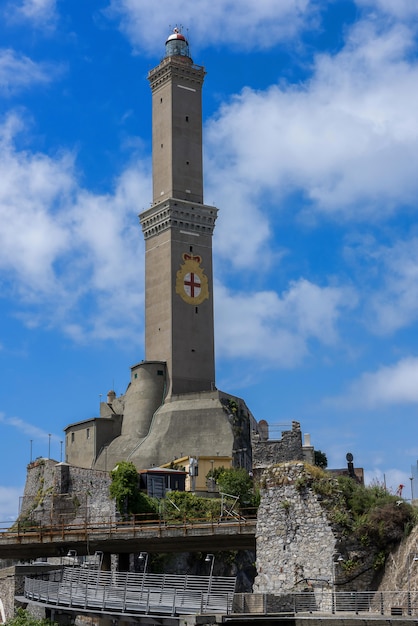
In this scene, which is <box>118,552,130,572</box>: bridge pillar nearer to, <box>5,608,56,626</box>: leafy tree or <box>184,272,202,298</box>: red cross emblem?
<box>5,608,56,626</box>: leafy tree

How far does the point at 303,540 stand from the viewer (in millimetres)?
39312

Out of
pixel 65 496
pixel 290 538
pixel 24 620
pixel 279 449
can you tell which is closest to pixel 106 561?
pixel 24 620

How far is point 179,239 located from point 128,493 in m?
33.3

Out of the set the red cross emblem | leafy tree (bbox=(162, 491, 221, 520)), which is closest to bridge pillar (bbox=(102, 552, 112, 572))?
leafy tree (bbox=(162, 491, 221, 520))

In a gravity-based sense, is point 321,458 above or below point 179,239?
below

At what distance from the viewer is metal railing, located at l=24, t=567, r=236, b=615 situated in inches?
1400

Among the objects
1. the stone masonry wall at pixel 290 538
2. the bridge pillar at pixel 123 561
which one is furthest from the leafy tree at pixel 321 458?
the stone masonry wall at pixel 290 538

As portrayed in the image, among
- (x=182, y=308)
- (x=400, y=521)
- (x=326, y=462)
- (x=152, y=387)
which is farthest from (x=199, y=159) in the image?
(x=400, y=521)

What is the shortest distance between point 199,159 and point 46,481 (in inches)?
1405

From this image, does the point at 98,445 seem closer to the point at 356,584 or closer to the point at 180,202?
the point at 180,202

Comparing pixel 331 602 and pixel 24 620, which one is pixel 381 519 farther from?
pixel 24 620

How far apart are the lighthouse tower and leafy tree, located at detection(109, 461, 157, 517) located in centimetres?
2018

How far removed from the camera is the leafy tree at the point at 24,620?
154 ft

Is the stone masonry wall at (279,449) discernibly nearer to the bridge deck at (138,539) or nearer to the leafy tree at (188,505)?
the leafy tree at (188,505)
